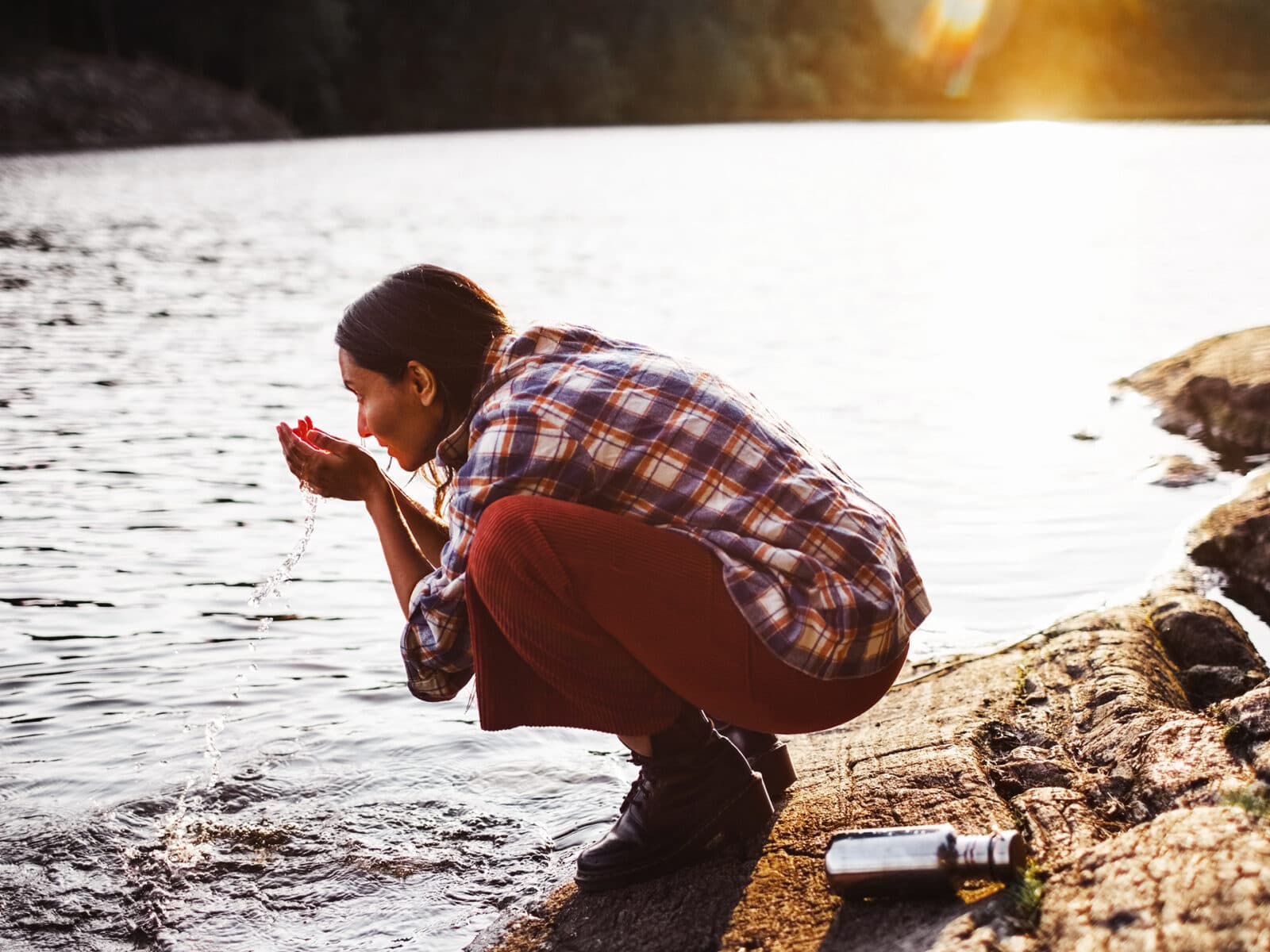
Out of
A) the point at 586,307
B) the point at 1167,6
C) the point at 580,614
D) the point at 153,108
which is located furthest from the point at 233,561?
the point at 1167,6

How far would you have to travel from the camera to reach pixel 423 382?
9.99 feet

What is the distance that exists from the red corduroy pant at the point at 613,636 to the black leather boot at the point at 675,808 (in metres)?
0.14

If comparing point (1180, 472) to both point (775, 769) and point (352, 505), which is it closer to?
point (352, 505)

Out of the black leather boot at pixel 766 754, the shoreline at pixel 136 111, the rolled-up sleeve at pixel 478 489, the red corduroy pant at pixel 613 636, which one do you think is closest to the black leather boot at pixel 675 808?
the red corduroy pant at pixel 613 636

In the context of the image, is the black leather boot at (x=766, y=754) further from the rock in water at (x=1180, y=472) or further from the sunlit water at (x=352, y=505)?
the rock in water at (x=1180, y=472)

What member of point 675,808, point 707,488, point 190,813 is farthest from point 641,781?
point 190,813

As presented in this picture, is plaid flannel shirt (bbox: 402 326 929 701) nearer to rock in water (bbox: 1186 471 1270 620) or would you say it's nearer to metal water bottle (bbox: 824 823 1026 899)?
metal water bottle (bbox: 824 823 1026 899)

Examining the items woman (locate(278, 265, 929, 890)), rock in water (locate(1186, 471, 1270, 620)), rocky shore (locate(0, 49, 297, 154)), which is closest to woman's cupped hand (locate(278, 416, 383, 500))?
woman (locate(278, 265, 929, 890))

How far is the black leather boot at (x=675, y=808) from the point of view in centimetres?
311

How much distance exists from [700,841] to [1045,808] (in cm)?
77

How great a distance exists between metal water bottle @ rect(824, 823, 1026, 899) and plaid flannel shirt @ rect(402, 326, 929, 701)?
339 millimetres

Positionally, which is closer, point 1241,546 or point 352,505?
point 1241,546

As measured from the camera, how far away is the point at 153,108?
55.8 meters

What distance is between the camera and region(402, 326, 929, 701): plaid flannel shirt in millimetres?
2754
